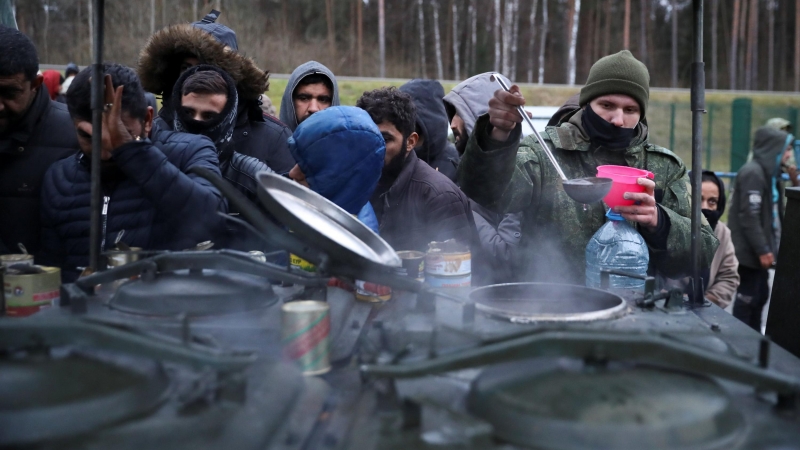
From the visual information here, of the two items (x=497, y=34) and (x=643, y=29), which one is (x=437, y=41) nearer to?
(x=497, y=34)

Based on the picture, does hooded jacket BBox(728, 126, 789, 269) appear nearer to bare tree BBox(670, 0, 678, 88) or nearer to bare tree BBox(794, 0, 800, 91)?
bare tree BBox(670, 0, 678, 88)

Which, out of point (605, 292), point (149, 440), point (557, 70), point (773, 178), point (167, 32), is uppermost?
point (557, 70)

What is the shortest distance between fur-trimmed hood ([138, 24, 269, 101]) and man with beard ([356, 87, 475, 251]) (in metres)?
0.63

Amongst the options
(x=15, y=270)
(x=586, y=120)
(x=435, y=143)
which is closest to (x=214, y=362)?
(x=15, y=270)

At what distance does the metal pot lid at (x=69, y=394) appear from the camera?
0.90 metres

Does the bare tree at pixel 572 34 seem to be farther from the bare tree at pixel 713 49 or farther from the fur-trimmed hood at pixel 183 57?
the fur-trimmed hood at pixel 183 57

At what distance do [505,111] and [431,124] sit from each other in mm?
2250

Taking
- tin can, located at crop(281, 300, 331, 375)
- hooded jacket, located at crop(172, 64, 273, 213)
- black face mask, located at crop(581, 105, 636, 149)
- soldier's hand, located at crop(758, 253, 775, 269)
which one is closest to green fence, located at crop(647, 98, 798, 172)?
soldier's hand, located at crop(758, 253, 775, 269)

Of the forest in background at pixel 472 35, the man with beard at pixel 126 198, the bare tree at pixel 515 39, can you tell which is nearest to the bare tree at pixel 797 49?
the forest in background at pixel 472 35

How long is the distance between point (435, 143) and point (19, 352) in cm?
357

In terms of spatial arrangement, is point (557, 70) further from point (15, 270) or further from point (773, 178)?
point (15, 270)

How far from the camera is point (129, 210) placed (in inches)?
101

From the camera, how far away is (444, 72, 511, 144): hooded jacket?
4.36 metres

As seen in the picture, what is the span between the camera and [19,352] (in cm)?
108
